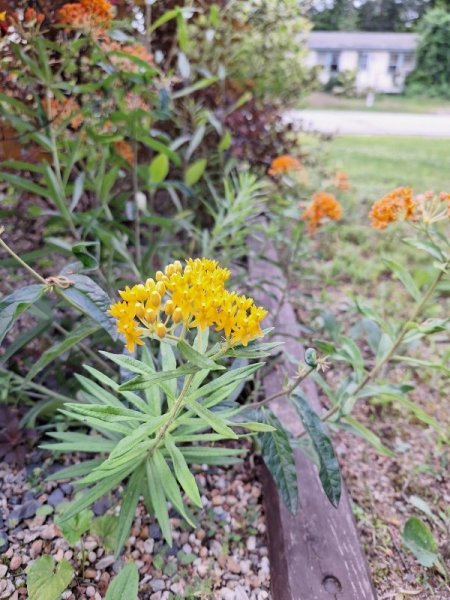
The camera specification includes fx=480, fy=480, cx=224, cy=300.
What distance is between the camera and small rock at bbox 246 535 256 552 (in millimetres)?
1335

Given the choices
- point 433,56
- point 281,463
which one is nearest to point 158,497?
point 281,463

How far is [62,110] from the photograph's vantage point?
65.1 inches

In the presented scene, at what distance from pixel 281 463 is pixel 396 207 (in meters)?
0.80

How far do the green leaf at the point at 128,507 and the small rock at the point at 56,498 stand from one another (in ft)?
1.20

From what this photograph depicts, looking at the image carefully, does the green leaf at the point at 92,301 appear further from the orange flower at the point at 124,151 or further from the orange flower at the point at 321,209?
the orange flower at the point at 321,209

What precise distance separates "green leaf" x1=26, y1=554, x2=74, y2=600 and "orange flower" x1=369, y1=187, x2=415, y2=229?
1234mm

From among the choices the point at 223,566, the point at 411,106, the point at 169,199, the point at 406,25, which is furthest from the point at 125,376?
the point at 406,25

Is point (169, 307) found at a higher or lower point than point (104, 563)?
higher

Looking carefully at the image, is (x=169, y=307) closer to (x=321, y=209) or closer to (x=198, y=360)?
(x=198, y=360)

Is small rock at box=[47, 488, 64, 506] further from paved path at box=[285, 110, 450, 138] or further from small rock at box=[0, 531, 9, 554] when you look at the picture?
paved path at box=[285, 110, 450, 138]

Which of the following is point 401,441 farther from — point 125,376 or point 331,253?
point 331,253

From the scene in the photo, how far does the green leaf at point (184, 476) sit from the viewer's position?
0.88m

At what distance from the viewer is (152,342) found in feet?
4.97

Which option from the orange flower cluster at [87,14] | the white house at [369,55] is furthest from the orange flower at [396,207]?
the white house at [369,55]
